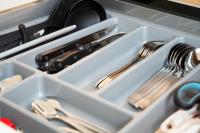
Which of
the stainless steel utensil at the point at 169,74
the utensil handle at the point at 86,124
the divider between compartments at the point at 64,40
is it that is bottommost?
the utensil handle at the point at 86,124

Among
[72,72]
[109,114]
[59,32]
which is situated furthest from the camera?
[59,32]

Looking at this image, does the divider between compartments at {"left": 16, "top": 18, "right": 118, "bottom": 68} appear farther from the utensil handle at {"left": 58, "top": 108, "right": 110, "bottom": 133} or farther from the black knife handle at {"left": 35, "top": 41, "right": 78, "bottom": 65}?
the utensil handle at {"left": 58, "top": 108, "right": 110, "bottom": 133}

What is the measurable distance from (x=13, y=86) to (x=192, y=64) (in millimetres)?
425

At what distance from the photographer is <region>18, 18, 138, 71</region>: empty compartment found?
2.85 ft

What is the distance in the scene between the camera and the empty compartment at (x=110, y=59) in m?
0.85

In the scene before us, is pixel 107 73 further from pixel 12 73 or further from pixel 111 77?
pixel 12 73

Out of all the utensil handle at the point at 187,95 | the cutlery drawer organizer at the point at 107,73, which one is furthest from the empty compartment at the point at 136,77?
the utensil handle at the point at 187,95

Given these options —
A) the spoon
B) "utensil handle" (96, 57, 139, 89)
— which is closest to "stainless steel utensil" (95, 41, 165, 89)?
"utensil handle" (96, 57, 139, 89)

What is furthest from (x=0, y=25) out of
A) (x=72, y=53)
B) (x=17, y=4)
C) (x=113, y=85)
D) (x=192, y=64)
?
(x=192, y=64)

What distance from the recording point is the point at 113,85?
0.79m

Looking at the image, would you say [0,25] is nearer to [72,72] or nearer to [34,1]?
[34,1]

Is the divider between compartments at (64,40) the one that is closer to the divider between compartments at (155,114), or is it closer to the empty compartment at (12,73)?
the empty compartment at (12,73)

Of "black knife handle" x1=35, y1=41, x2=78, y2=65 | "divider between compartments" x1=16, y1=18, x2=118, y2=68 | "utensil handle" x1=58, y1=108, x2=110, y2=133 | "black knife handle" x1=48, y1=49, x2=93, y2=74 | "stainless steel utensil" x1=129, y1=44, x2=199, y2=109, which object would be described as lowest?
"utensil handle" x1=58, y1=108, x2=110, y2=133

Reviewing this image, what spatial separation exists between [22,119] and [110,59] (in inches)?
12.5
